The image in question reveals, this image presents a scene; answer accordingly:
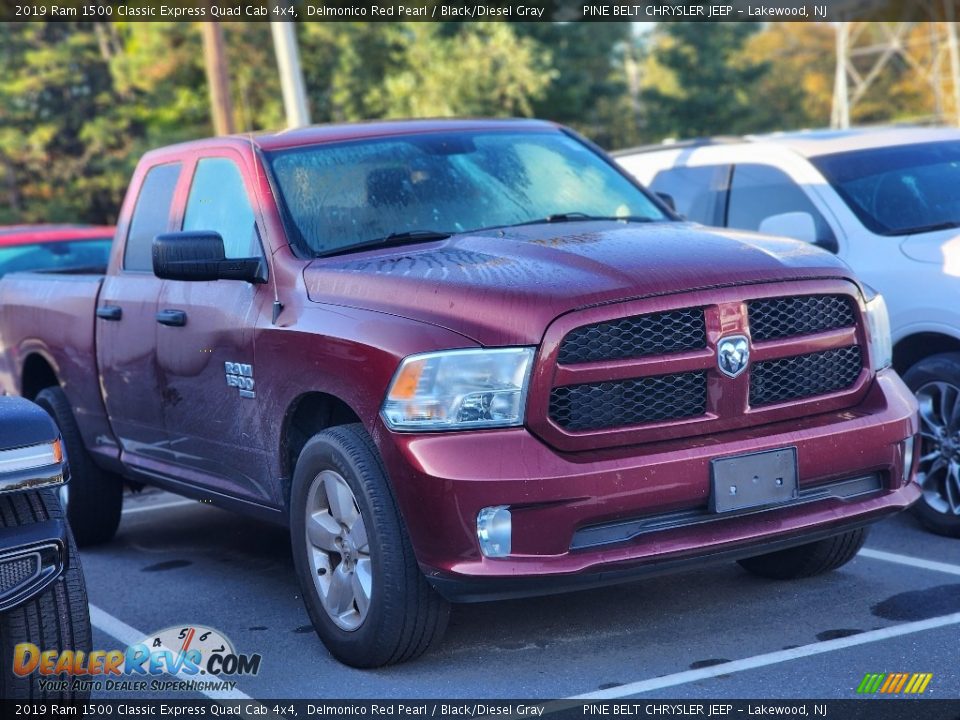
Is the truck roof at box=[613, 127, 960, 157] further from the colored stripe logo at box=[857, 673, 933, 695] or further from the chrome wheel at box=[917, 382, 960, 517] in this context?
the colored stripe logo at box=[857, 673, 933, 695]

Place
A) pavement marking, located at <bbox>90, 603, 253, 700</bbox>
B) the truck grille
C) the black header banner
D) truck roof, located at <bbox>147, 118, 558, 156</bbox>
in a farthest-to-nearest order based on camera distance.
Answer: the black header banner, truck roof, located at <bbox>147, 118, 558, 156</bbox>, pavement marking, located at <bbox>90, 603, 253, 700</bbox>, the truck grille

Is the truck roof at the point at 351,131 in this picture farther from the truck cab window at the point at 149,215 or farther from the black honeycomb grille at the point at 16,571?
the black honeycomb grille at the point at 16,571

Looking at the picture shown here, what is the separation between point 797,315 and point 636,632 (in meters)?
1.27

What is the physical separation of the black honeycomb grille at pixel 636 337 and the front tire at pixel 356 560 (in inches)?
29.6

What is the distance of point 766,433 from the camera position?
435 cm

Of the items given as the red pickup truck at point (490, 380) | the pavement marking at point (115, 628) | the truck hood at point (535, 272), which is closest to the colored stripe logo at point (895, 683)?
the red pickup truck at point (490, 380)

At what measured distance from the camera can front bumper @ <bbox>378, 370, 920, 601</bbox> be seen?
158 inches

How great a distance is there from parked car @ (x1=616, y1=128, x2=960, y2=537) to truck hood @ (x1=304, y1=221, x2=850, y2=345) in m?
1.50

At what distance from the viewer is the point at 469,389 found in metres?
4.10

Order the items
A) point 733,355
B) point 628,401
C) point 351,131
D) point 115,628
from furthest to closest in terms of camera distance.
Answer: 1. point 351,131
2. point 115,628
3. point 733,355
4. point 628,401

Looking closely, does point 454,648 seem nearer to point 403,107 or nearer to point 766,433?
point 766,433

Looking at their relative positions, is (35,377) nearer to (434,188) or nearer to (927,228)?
(434,188)

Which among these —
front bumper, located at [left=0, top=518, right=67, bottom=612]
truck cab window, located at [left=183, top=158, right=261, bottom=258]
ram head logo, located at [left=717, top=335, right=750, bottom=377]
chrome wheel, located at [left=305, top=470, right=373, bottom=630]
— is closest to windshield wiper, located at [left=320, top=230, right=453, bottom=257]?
truck cab window, located at [left=183, top=158, right=261, bottom=258]

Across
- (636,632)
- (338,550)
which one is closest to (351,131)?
(338,550)
